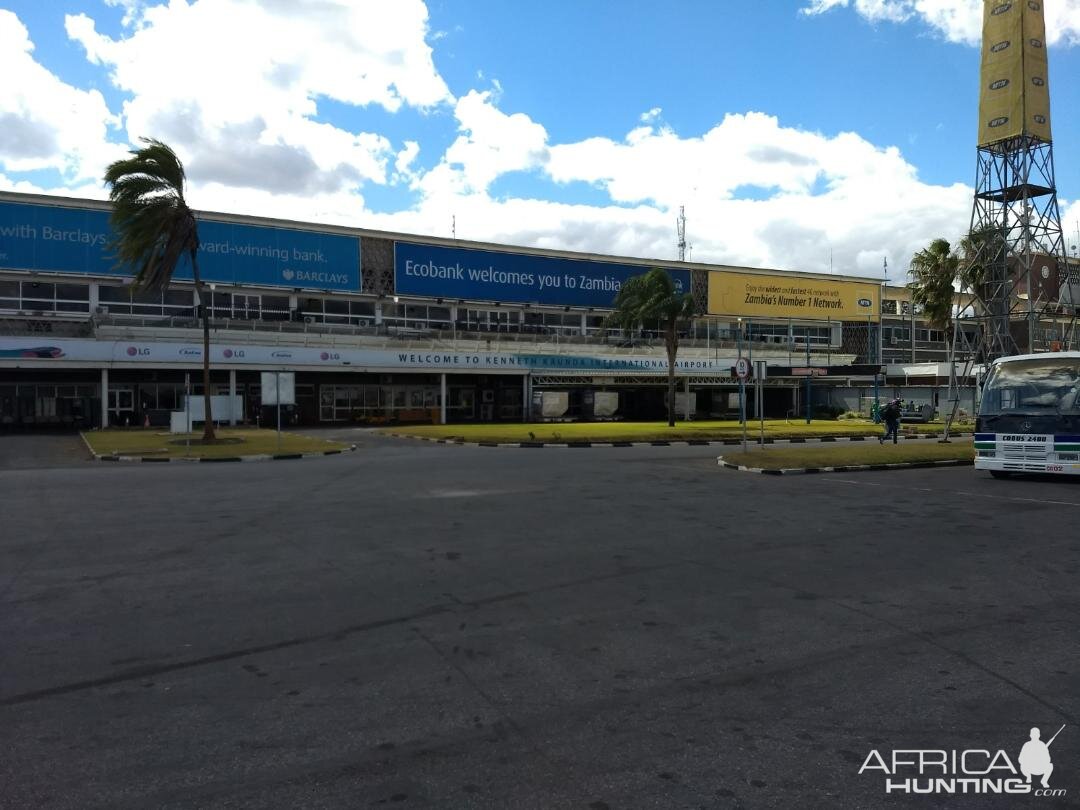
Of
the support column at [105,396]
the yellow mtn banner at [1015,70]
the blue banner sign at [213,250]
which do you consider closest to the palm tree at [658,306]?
the yellow mtn banner at [1015,70]

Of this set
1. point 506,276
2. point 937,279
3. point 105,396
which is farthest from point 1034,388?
point 506,276

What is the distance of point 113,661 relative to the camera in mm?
5262

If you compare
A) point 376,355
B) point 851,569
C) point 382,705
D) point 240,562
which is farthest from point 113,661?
point 376,355

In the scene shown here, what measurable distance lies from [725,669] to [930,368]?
165 feet

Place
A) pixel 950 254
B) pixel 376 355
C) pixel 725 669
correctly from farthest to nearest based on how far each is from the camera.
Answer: pixel 950 254 < pixel 376 355 < pixel 725 669

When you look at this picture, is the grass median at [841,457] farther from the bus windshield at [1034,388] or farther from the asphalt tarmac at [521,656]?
the asphalt tarmac at [521,656]

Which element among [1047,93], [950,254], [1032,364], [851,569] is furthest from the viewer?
[950,254]

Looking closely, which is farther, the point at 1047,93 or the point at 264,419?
the point at 264,419

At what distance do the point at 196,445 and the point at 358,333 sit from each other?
21388 mm

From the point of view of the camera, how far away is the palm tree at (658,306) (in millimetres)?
37612

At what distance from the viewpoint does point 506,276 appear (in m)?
54.1

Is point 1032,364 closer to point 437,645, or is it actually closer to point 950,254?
point 437,645

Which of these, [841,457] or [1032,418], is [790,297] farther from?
[1032,418]

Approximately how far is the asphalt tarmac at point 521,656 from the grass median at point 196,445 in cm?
1181
